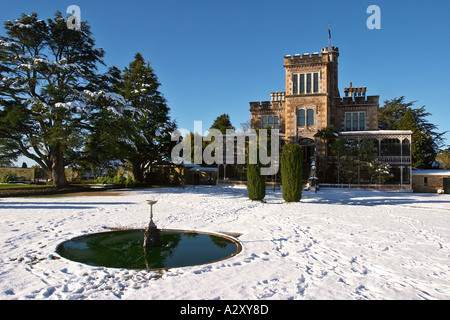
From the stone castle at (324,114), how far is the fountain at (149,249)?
887 inches

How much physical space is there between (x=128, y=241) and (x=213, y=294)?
12.9 ft

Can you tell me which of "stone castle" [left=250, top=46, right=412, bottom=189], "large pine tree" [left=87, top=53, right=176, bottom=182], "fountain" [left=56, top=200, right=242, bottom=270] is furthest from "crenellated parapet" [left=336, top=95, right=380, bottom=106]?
"fountain" [left=56, top=200, right=242, bottom=270]

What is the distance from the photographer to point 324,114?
29828mm

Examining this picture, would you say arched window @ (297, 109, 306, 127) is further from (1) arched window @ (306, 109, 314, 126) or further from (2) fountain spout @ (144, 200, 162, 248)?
(2) fountain spout @ (144, 200, 162, 248)

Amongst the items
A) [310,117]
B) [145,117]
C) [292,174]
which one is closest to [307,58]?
[310,117]

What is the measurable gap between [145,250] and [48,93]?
1762 centimetres

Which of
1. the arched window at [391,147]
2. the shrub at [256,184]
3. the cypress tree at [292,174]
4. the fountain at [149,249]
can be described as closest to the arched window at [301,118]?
the arched window at [391,147]

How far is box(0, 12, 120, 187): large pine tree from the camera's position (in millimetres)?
18641

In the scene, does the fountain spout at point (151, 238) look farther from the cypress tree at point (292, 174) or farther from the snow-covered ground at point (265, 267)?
the cypress tree at point (292, 174)

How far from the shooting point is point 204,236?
7.82 meters

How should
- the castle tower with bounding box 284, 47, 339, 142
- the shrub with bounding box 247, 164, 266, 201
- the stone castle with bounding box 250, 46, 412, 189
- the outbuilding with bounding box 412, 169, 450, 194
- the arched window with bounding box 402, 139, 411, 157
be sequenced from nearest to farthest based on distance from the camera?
the shrub with bounding box 247, 164, 266, 201
the outbuilding with bounding box 412, 169, 450, 194
the arched window with bounding box 402, 139, 411, 157
the stone castle with bounding box 250, 46, 412, 189
the castle tower with bounding box 284, 47, 339, 142

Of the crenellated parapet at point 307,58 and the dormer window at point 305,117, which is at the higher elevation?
the crenellated parapet at point 307,58

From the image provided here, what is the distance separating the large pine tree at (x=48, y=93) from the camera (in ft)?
61.2

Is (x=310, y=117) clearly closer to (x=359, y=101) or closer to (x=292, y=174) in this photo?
(x=359, y=101)
